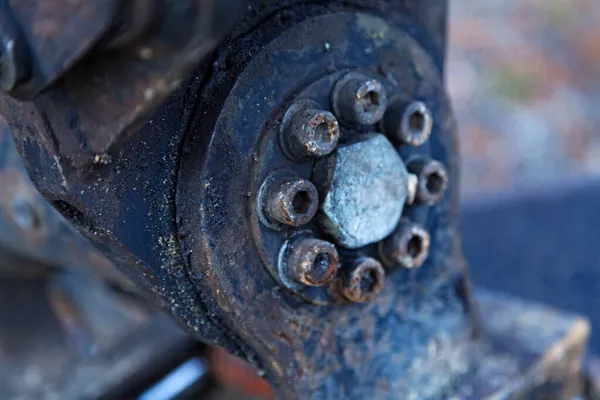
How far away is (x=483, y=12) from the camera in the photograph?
4.91 meters

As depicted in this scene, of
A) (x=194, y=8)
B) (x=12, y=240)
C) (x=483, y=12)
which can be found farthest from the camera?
(x=483, y=12)

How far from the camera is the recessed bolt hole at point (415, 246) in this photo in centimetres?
93

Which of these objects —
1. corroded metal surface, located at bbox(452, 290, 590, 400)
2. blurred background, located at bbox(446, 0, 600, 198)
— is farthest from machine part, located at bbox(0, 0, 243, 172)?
blurred background, located at bbox(446, 0, 600, 198)

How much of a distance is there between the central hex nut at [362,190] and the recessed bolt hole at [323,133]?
29 millimetres

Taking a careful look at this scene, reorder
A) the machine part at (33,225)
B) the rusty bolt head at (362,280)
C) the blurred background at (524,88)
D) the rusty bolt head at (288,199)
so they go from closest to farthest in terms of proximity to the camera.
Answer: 1. the rusty bolt head at (288,199)
2. the rusty bolt head at (362,280)
3. the machine part at (33,225)
4. the blurred background at (524,88)

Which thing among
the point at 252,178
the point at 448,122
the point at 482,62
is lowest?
the point at 482,62

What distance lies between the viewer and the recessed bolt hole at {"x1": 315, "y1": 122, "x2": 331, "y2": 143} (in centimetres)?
78

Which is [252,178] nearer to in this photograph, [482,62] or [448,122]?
[448,122]

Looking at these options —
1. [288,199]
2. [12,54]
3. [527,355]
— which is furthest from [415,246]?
[12,54]

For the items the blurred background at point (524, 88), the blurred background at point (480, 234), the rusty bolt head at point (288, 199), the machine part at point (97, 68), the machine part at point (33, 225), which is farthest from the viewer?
the blurred background at point (524, 88)

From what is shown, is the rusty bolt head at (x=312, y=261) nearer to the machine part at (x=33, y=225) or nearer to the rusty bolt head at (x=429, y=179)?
the rusty bolt head at (x=429, y=179)

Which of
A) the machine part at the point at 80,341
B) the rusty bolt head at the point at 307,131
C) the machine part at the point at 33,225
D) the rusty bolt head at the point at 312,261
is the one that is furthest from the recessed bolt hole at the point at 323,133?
the machine part at the point at 80,341

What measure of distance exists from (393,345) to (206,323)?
1.01ft

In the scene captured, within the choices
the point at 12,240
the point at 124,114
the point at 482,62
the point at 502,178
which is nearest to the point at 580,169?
the point at 502,178
